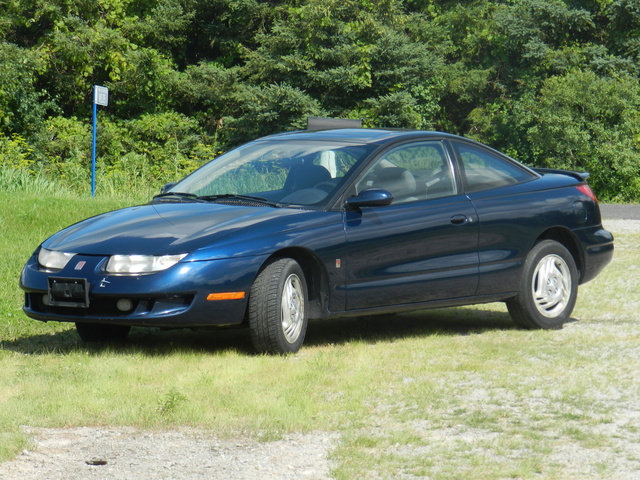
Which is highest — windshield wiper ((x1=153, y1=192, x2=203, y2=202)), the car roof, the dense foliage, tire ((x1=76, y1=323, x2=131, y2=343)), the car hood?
the dense foliage

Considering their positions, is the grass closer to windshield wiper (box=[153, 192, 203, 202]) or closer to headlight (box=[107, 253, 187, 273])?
headlight (box=[107, 253, 187, 273])

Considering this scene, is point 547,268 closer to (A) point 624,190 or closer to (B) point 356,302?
(B) point 356,302

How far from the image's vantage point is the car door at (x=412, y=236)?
7453 mm

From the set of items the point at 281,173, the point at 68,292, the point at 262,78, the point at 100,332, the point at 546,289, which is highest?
the point at 262,78

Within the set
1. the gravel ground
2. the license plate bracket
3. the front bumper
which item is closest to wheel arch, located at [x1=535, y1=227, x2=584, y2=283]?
the front bumper

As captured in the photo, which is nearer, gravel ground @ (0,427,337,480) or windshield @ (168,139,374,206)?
gravel ground @ (0,427,337,480)

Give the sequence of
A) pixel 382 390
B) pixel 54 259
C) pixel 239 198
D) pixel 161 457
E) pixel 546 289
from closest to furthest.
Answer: pixel 161 457 → pixel 382 390 → pixel 54 259 → pixel 239 198 → pixel 546 289

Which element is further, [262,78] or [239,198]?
[262,78]

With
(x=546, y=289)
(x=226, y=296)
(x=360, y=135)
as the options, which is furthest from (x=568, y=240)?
(x=226, y=296)

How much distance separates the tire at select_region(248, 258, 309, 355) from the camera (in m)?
6.86

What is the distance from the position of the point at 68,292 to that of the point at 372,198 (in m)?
2.06

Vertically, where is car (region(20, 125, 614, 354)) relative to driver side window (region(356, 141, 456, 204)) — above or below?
below

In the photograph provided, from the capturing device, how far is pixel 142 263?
264 inches

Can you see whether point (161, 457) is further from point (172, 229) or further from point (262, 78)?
point (262, 78)
